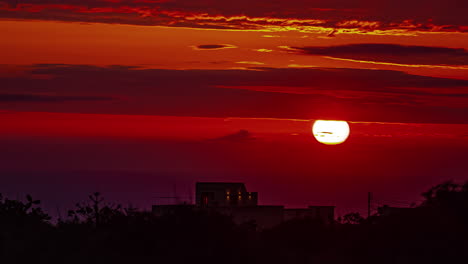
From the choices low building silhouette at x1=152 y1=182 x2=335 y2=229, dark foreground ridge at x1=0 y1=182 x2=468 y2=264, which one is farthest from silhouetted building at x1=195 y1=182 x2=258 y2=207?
dark foreground ridge at x1=0 y1=182 x2=468 y2=264

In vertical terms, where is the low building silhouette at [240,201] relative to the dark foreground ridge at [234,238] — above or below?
above

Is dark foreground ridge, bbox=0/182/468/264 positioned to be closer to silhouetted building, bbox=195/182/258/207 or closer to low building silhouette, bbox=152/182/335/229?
low building silhouette, bbox=152/182/335/229

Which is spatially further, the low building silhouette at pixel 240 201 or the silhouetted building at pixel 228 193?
the silhouetted building at pixel 228 193

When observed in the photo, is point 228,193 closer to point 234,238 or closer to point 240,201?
point 240,201

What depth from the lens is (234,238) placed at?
2466 centimetres

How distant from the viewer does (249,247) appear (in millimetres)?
24391


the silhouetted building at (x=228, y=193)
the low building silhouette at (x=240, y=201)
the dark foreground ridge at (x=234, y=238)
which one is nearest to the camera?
the dark foreground ridge at (x=234, y=238)

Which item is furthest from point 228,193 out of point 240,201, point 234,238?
point 234,238

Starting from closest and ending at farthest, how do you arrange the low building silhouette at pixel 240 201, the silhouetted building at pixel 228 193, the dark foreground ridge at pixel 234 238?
the dark foreground ridge at pixel 234 238 < the low building silhouette at pixel 240 201 < the silhouetted building at pixel 228 193

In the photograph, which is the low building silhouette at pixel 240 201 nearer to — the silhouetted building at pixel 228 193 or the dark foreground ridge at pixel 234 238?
the silhouetted building at pixel 228 193

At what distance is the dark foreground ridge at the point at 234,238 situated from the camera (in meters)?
21.4

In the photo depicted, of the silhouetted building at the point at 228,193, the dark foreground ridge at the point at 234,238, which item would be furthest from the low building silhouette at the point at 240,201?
the dark foreground ridge at the point at 234,238

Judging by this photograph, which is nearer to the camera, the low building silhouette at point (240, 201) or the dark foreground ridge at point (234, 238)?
the dark foreground ridge at point (234, 238)

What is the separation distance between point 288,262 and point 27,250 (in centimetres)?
617
